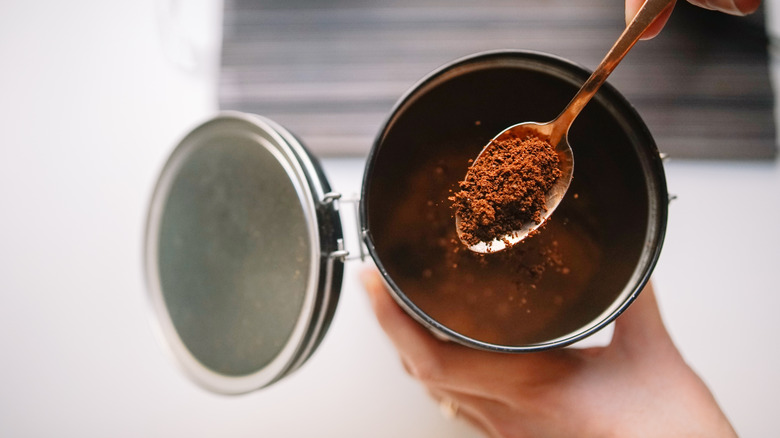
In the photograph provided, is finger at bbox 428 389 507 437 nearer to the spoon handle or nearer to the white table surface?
the white table surface

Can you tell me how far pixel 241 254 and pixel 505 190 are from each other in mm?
335

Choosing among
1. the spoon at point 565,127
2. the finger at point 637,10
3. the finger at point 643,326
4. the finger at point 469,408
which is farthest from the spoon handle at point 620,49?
the finger at point 469,408

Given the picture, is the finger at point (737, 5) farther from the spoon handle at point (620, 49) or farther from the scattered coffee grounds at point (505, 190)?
the scattered coffee grounds at point (505, 190)

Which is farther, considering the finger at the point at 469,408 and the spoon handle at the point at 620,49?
the finger at the point at 469,408

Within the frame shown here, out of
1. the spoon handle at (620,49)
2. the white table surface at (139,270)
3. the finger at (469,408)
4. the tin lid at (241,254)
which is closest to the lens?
the spoon handle at (620,49)

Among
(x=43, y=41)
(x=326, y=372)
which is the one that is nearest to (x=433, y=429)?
(x=326, y=372)

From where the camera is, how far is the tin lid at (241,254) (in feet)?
1.65

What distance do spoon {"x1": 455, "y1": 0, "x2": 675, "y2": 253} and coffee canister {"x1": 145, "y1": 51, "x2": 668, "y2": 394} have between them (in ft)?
0.14

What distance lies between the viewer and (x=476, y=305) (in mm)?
500

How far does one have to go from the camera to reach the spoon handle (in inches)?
15.9

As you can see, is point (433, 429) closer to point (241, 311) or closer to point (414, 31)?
point (241, 311)

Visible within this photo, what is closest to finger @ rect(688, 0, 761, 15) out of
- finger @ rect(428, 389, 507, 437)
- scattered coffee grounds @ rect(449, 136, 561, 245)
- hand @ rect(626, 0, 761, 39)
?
hand @ rect(626, 0, 761, 39)

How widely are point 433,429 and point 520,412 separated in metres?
0.23

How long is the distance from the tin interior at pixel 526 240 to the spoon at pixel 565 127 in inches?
2.2
